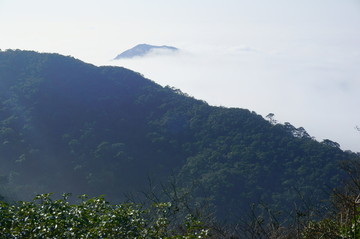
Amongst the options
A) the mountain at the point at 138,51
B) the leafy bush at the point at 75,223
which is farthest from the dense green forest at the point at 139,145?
the mountain at the point at 138,51

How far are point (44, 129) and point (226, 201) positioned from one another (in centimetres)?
1768

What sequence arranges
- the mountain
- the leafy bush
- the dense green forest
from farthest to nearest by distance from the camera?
1. the mountain
2. the dense green forest
3. the leafy bush

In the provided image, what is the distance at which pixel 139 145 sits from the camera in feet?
134

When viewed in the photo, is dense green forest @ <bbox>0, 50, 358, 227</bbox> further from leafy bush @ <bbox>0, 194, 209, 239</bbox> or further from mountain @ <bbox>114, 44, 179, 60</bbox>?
mountain @ <bbox>114, 44, 179, 60</bbox>

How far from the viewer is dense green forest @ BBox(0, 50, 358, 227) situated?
106ft

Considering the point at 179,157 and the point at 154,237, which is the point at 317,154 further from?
the point at 154,237

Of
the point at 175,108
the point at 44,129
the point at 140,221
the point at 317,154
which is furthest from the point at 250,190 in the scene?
the point at 140,221

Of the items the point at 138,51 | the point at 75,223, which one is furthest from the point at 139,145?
the point at 138,51

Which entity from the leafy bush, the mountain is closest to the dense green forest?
the leafy bush

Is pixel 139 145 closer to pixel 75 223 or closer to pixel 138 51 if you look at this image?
pixel 75 223

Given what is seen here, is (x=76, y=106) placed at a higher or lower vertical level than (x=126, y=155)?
higher

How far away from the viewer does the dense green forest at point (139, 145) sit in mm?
32375

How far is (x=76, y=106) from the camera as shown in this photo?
43.9 m

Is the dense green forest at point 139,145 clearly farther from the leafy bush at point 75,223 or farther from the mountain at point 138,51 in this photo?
the mountain at point 138,51
